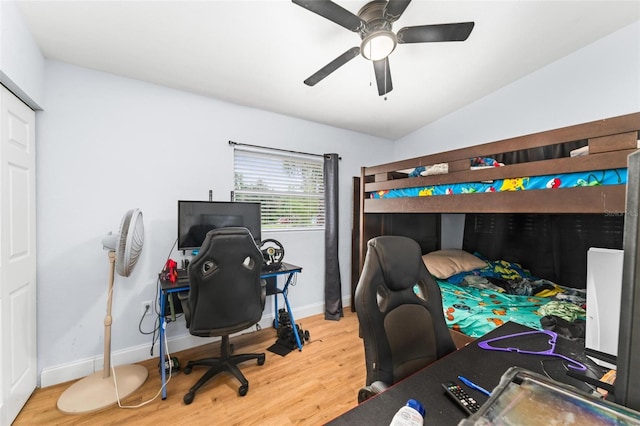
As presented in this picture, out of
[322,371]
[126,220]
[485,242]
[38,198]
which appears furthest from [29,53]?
[485,242]

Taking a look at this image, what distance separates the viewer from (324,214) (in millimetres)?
3307

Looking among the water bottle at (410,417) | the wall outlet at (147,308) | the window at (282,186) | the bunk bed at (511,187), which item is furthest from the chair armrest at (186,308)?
the bunk bed at (511,187)

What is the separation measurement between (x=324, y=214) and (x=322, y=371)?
70.4 inches

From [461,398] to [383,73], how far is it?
1884 millimetres

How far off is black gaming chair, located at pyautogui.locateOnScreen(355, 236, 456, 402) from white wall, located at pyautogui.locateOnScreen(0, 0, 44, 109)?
2276 mm

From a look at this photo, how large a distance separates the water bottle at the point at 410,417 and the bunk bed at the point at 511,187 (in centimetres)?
132

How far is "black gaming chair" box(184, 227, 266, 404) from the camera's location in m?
1.68

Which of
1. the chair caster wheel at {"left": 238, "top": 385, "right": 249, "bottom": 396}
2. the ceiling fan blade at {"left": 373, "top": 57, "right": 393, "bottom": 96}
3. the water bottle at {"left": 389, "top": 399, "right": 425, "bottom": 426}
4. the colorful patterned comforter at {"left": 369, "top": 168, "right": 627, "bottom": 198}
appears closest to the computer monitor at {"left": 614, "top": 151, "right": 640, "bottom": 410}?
the water bottle at {"left": 389, "top": 399, "right": 425, "bottom": 426}


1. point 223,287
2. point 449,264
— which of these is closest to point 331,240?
point 449,264

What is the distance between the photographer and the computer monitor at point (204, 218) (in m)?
2.20

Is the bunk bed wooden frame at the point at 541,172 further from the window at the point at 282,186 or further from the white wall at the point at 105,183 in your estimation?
the white wall at the point at 105,183

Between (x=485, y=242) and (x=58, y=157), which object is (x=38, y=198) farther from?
(x=485, y=242)

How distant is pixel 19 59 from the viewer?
153 centimetres

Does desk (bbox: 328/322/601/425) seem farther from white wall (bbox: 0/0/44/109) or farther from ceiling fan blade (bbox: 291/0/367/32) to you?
white wall (bbox: 0/0/44/109)
